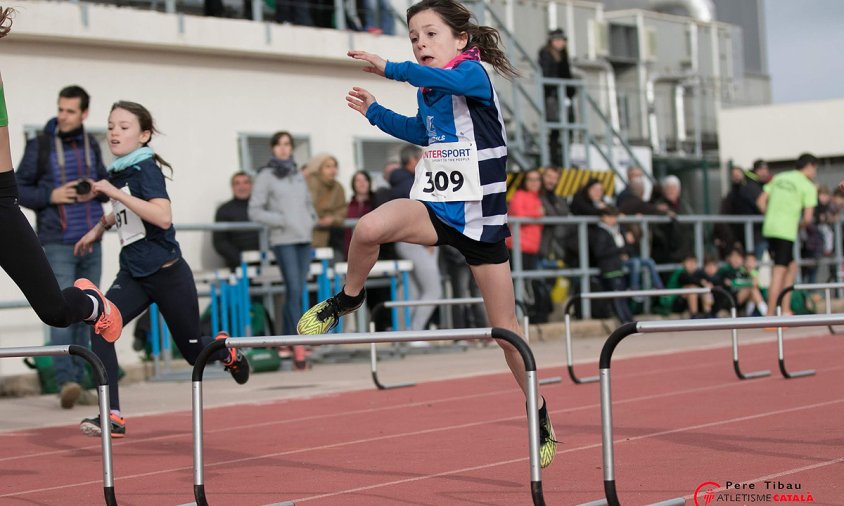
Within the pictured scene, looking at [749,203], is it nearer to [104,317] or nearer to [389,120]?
[389,120]

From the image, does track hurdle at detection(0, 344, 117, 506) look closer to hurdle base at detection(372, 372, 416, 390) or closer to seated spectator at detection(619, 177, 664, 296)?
hurdle base at detection(372, 372, 416, 390)

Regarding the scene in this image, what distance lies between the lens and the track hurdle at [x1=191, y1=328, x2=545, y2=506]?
555 cm

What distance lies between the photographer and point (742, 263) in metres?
22.0

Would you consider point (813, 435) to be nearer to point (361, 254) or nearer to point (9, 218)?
point (361, 254)

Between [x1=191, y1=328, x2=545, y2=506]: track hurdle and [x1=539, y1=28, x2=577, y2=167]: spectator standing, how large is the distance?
1671cm

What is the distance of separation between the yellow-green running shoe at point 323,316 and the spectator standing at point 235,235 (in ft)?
30.3

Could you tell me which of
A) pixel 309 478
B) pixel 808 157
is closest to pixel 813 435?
pixel 309 478

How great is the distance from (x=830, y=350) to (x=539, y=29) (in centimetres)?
1910

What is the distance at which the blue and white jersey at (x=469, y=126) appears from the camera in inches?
263

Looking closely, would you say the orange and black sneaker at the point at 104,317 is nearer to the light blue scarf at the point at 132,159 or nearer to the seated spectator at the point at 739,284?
the light blue scarf at the point at 132,159

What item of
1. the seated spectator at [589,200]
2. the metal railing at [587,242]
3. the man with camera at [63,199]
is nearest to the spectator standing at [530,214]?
the metal railing at [587,242]

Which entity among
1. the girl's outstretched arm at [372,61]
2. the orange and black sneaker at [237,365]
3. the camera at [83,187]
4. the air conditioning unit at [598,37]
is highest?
Result: the air conditioning unit at [598,37]

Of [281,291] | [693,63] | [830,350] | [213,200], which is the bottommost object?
[830,350]

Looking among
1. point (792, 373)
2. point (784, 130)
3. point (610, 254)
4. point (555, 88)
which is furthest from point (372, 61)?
point (784, 130)
